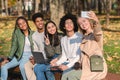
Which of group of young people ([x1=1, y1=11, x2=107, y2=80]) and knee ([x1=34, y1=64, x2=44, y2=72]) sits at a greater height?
group of young people ([x1=1, y1=11, x2=107, y2=80])

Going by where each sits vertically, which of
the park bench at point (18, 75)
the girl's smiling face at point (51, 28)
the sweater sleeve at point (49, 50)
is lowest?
the park bench at point (18, 75)

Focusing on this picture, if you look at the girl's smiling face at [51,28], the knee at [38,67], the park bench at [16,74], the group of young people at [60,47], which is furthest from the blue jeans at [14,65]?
the girl's smiling face at [51,28]

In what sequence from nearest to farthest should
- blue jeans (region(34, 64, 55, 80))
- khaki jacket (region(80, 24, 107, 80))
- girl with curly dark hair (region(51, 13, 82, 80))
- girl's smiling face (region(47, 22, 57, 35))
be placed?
1. khaki jacket (region(80, 24, 107, 80))
2. girl with curly dark hair (region(51, 13, 82, 80))
3. blue jeans (region(34, 64, 55, 80))
4. girl's smiling face (region(47, 22, 57, 35))

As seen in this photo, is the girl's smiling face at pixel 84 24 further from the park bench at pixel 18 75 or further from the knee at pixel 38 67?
the knee at pixel 38 67

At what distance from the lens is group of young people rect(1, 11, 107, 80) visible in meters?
5.16

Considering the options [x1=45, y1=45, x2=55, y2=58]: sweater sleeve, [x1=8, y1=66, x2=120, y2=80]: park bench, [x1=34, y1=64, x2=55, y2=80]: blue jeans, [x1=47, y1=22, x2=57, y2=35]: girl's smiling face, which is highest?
[x1=47, y1=22, x2=57, y2=35]: girl's smiling face

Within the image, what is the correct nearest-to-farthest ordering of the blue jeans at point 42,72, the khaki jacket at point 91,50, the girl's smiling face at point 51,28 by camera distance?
the khaki jacket at point 91,50, the blue jeans at point 42,72, the girl's smiling face at point 51,28

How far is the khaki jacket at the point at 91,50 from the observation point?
5098 millimetres

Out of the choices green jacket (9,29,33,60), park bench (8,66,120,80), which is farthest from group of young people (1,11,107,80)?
park bench (8,66,120,80)

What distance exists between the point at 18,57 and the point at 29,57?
25 centimetres

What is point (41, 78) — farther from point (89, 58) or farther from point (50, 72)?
point (89, 58)

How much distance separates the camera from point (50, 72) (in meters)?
6.15

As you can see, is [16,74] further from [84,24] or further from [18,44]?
[84,24]

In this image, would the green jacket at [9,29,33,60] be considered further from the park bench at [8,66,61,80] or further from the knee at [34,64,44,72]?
the knee at [34,64,44,72]
